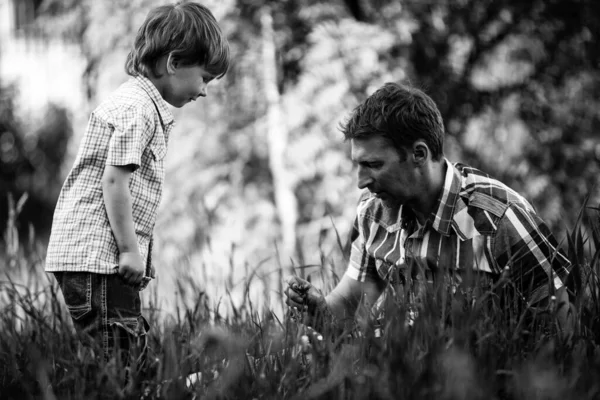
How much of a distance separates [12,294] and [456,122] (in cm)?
330

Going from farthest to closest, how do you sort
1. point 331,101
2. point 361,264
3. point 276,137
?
point 276,137 < point 331,101 < point 361,264

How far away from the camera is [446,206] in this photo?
2.34 meters

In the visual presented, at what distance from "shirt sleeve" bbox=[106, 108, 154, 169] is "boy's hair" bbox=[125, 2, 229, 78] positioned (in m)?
0.25

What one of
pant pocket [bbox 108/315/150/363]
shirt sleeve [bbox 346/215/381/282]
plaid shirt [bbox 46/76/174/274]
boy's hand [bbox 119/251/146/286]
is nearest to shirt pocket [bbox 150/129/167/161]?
plaid shirt [bbox 46/76/174/274]

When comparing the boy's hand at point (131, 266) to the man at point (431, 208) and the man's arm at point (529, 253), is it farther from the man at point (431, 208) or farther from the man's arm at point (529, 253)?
the man's arm at point (529, 253)

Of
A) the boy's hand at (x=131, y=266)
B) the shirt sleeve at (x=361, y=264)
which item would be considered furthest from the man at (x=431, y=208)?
the boy's hand at (x=131, y=266)

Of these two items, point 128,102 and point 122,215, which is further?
point 128,102

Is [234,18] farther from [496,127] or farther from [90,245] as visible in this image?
[90,245]

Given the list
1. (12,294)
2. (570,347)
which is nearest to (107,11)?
(12,294)

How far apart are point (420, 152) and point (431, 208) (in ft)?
0.60

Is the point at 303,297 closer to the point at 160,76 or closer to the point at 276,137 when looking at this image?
the point at 160,76

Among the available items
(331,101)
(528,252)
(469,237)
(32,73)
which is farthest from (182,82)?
(32,73)

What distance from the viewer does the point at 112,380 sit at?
1725 millimetres

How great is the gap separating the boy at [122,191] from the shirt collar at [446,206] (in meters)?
0.86
